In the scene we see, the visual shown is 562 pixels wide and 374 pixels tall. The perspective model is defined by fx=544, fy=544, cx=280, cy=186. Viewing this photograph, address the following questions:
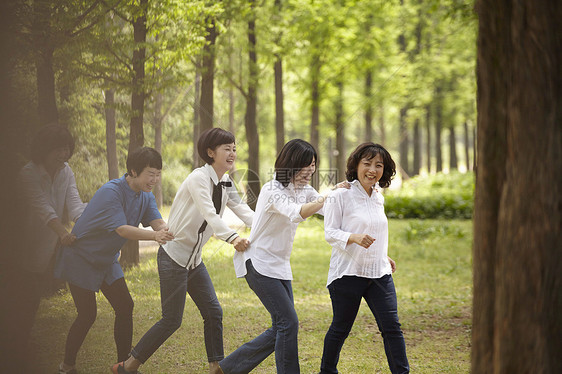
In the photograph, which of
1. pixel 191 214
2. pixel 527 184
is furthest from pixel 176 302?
pixel 527 184

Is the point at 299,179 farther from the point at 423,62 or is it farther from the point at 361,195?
the point at 423,62

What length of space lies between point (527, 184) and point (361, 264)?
1.49 m

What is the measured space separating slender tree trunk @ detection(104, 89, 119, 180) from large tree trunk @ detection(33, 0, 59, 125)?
1.65ft

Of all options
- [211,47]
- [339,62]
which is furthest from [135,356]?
[339,62]

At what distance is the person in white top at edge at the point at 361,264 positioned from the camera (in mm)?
3795

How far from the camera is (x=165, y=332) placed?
13.6 ft

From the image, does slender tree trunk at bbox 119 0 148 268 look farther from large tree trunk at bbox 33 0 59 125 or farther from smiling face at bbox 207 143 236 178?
smiling face at bbox 207 143 236 178

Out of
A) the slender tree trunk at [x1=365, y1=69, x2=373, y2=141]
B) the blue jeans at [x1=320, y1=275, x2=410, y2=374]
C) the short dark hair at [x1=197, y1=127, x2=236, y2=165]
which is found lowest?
the blue jeans at [x1=320, y1=275, x2=410, y2=374]

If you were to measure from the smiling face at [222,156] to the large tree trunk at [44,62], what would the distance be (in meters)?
1.49

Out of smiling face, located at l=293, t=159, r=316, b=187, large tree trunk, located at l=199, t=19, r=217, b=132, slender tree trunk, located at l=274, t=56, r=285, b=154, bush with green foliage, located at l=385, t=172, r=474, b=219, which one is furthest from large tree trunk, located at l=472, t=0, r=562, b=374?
bush with green foliage, located at l=385, t=172, r=474, b=219

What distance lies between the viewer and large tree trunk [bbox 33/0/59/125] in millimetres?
4453

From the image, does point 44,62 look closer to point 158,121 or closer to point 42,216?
point 158,121

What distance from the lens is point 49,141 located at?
4355 mm

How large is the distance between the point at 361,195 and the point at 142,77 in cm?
256
